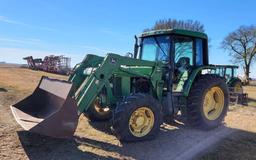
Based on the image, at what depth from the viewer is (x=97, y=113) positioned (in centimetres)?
786

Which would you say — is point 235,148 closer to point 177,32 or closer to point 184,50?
point 184,50

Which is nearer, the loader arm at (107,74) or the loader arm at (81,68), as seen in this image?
the loader arm at (107,74)

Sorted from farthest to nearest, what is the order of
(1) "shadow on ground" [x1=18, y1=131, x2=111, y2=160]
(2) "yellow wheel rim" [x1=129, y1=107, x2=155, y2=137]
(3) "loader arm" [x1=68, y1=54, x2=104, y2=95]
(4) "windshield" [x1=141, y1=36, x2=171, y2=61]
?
(4) "windshield" [x1=141, y1=36, x2=171, y2=61]
(3) "loader arm" [x1=68, y1=54, x2=104, y2=95]
(2) "yellow wheel rim" [x1=129, y1=107, x2=155, y2=137]
(1) "shadow on ground" [x1=18, y1=131, x2=111, y2=160]

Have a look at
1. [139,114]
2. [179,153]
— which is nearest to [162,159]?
[179,153]

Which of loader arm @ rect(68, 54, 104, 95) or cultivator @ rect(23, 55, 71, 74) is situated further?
cultivator @ rect(23, 55, 71, 74)

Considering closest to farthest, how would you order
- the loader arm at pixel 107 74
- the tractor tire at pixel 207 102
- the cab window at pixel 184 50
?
1. the loader arm at pixel 107 74
2. the tractor tire at pixel 207 102
3. the cab window at pixel 184 50

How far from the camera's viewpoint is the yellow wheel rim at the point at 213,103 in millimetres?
8062

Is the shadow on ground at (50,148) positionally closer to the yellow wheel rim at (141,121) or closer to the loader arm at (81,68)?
the yellow wheel rim at (141,121)

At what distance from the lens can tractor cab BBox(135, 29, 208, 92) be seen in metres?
7.47

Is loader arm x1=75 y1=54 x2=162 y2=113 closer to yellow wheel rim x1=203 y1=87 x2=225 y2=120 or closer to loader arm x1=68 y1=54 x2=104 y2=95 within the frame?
loader arm x1=68 y1=54 x2=104 y2=95

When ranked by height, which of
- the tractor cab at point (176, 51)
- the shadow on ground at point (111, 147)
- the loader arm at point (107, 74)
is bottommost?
the shadow on ground at point (111, 147)

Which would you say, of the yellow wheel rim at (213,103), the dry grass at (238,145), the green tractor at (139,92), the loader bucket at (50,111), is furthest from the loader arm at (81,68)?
the dry grass at (238,145)

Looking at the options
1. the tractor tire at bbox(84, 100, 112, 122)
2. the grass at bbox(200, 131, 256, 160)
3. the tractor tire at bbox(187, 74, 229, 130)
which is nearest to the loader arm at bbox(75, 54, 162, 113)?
the tractor tire at bbox(187, 74, 229, 130)

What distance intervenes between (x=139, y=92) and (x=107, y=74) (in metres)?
1.15
